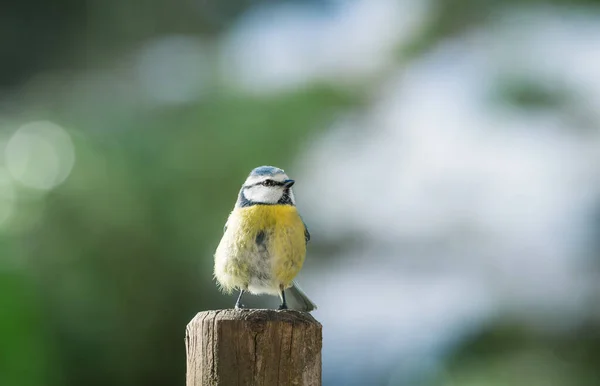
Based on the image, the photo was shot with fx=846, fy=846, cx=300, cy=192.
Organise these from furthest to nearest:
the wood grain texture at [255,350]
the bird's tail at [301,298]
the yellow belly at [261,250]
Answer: the bird's tail at [301,298], the yellow belly at [261,250], the wood grain texture at [255,350]

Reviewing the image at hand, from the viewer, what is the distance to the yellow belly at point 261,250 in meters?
2.32

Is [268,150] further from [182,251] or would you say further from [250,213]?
[250,213]

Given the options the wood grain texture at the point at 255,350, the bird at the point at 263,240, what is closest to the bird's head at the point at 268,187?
the bird at the point at 263,240

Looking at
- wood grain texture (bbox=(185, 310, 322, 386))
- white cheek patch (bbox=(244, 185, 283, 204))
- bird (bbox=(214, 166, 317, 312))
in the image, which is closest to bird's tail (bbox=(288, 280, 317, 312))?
bird (bbox=(214, 166, 317, 312))

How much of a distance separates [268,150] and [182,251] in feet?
2.62

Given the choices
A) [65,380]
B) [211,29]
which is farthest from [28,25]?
[65,380]

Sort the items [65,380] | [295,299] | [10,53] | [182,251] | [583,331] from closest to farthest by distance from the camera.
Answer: [295,299] → [65,380] → [182,251] → [583,331] → [10,53]

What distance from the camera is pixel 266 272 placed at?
2314 millimetres

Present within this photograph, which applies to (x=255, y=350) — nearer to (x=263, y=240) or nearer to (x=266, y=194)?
(x=263, y=240)

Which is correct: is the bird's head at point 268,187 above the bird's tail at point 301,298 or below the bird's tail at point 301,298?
above

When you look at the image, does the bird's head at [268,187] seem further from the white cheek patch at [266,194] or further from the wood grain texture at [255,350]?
the wood grain texture at [255,350]

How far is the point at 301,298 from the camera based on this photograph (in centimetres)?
249

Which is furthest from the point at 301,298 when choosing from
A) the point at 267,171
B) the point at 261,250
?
the point at 267,171

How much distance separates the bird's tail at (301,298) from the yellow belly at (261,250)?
0.12 meters
